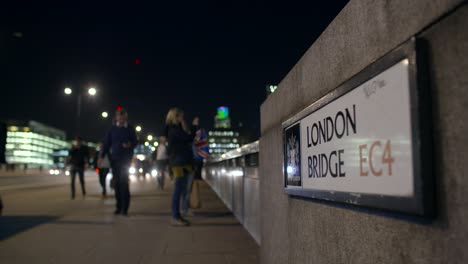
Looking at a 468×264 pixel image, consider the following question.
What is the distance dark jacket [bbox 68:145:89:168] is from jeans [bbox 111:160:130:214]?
500cm

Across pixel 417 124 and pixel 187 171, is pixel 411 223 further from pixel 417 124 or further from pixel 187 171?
pixel 187 171

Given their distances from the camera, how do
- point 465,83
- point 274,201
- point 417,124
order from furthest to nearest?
point 274,201 < point 417,124 < point 465,83

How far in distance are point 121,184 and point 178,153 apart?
161cm

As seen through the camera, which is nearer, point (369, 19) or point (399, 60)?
point (399, 60)

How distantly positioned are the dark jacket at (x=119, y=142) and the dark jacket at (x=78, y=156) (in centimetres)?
469

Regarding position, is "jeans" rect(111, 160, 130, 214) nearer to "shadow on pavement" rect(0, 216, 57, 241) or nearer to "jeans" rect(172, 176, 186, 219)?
"shadow on pavement" rect(0, 216, 57, 241)

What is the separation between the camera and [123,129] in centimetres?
820

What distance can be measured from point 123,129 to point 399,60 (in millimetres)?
7242

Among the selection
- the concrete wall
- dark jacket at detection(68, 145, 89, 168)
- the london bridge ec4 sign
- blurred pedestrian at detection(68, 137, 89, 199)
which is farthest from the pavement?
Result: dark jacket at detection(68, 145, 89, 168)

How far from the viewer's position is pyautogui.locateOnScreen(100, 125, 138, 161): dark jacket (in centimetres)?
802

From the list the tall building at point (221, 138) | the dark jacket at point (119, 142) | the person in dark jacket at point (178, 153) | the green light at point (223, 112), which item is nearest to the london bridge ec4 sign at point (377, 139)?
the person in dark jacket at point (178, 153)

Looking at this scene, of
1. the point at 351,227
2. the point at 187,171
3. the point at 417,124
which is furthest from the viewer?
the point at 187,171

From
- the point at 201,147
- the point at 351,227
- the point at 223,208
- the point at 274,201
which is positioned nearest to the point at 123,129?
the point at 201,147

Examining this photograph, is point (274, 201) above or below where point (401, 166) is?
below
